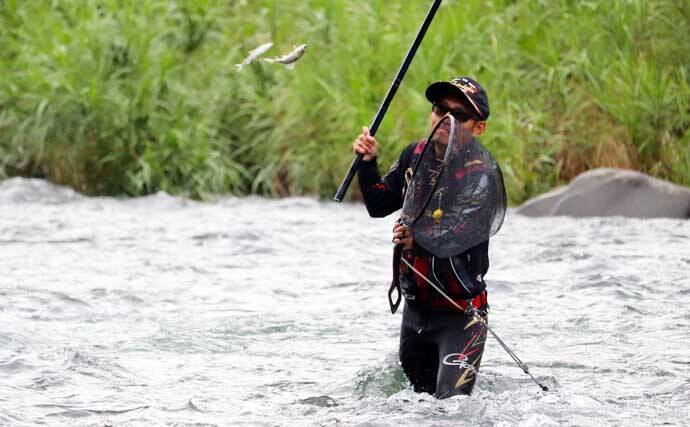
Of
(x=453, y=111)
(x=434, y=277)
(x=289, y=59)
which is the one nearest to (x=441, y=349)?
(x=434, y=277)

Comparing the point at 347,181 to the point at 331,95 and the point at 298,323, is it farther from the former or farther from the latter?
the point at 331,95

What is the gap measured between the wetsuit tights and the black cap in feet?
2.58

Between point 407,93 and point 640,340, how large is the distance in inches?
237

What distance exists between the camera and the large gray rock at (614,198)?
1028 cm

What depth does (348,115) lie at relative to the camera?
11969 mm

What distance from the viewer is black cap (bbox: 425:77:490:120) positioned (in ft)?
15.4

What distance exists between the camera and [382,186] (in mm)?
4852

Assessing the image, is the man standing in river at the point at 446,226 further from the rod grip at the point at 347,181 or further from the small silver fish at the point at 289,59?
the small silver fish at the point at 289,59

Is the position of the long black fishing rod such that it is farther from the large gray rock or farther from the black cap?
the large gray rock

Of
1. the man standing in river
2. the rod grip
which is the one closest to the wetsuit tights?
the man standing in river

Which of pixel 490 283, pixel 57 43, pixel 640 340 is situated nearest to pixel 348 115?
pixel 57 43

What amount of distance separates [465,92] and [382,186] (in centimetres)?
49

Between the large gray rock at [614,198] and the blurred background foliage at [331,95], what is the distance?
24.1 inches

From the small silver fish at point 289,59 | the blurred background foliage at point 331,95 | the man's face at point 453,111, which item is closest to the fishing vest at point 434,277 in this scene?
the man's face at point 453,111
